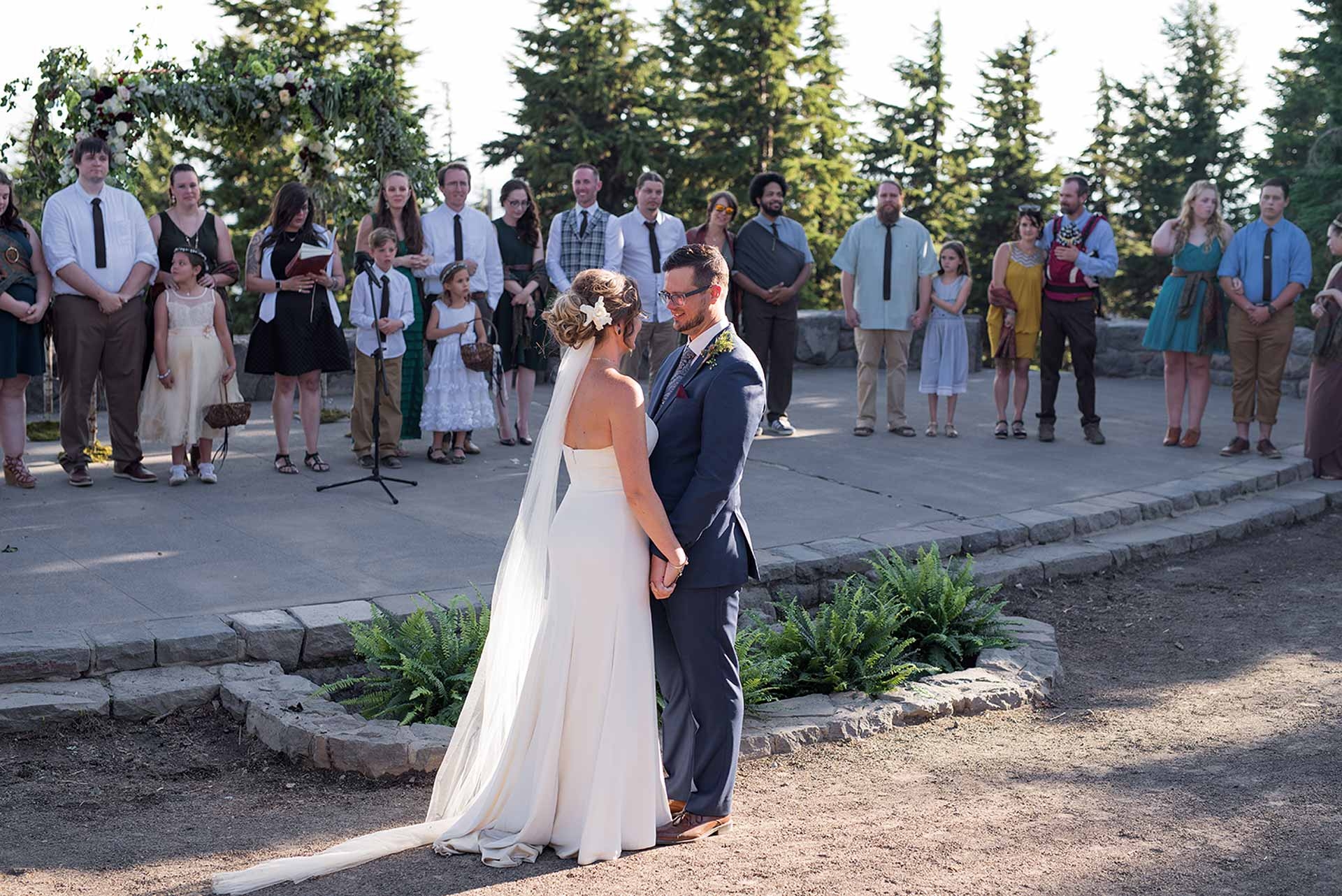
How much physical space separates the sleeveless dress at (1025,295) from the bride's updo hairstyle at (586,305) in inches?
280

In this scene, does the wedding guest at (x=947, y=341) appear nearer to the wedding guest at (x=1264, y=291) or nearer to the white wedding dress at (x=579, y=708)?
the wedding guest at (x=1264, y=291)

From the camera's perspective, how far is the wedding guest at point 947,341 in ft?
35.5

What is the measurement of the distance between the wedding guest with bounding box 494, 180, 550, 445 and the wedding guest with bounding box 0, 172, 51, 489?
3031 millimetres

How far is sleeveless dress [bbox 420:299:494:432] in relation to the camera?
9094 mm

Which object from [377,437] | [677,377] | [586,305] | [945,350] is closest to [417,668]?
[677,377]

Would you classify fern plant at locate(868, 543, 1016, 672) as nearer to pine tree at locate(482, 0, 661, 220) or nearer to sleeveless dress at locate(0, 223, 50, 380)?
sleeveless dress at locate(0, 223, 50, 380)

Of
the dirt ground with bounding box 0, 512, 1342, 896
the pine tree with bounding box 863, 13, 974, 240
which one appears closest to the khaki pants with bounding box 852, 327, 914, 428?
the dirt ground with bounding box 0, 512, 1342, 896

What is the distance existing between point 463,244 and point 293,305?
1.33 metres

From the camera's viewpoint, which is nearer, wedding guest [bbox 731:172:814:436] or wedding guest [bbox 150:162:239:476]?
wedding guest [bbox 150:162:239:476]

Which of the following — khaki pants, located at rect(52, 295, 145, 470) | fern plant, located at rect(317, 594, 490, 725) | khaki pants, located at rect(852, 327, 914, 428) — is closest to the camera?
fern plant, located at rect(317, 594, 490, 725)

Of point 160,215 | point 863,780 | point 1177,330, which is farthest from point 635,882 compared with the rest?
point 1177,330

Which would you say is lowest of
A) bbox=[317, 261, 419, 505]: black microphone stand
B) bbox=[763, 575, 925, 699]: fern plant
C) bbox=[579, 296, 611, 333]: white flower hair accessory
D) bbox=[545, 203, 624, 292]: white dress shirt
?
bbox=[763, 575, 925, 699]: fern plant

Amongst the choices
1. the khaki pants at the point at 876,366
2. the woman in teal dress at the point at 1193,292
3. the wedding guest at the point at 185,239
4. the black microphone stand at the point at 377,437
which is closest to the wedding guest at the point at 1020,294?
the khaki pants at the point at 876,366

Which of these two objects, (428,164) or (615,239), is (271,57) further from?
(615,239)
